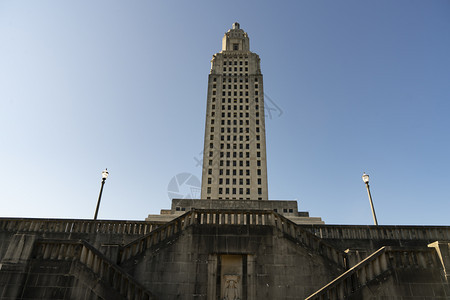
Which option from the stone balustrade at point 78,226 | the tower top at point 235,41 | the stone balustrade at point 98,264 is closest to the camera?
the stone balustrade at point 98,264

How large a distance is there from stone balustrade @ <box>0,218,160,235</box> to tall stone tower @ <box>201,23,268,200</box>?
5143 centimetres

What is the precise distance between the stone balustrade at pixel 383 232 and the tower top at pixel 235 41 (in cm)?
8630

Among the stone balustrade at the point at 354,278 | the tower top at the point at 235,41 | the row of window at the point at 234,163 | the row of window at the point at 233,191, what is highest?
the tower top at the point at 235,41

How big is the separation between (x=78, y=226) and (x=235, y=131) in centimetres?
6289

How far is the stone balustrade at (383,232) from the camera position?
57.1 ft

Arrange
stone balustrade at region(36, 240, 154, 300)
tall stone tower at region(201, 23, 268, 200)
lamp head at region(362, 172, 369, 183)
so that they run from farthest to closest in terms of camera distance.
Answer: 1. tall stone tower at region(201, 23, 268, 200)
2. lamp head at region(362, 172, 369, 183)
3. stone balustrade at region(36, 240, 154, 300)

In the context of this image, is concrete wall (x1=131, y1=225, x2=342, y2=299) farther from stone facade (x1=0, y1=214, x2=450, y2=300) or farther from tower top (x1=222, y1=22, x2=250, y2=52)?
tower top (x1=222, y1=22, x2=250, y2=52)

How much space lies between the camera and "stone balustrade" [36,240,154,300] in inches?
471

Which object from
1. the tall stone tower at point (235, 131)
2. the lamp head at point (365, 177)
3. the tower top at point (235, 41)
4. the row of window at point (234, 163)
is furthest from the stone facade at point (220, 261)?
the tower top at point (235, 41)

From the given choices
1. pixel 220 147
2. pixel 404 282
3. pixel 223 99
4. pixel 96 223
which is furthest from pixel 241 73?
pixel 404 282

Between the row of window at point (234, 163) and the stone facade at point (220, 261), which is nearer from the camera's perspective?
the stone facade at point (220, 261)

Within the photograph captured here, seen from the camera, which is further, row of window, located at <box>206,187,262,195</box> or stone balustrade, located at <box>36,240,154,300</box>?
row of window, located at <box>206,187,262,195</box>

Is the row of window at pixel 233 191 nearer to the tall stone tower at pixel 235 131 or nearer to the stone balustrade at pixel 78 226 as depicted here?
the tall stone tower at pixel 235 131

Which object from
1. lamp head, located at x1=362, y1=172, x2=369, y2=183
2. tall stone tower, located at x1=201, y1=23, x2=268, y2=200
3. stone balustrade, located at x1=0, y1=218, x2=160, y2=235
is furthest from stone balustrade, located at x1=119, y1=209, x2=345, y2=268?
tall stone tower, located at x1=201, y1=23, x2=268, y2=200
